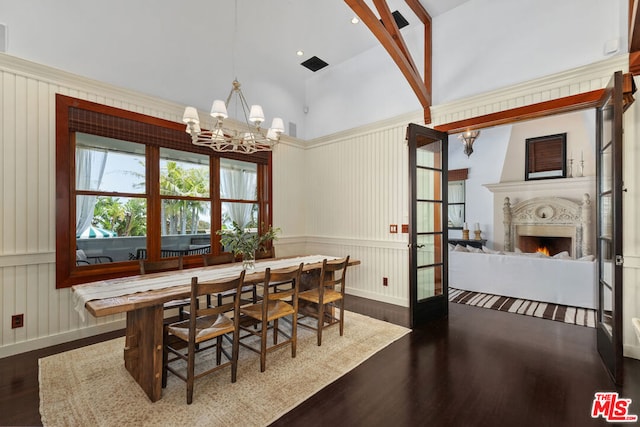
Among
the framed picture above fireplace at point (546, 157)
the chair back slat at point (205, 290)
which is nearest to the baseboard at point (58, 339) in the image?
the chair back slat at point (205, 290)

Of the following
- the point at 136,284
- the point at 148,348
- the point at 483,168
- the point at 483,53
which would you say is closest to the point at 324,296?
the point at 148,348

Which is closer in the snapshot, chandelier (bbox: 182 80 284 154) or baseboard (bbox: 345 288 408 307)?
chandelier (bbox: 182 80 284 154)

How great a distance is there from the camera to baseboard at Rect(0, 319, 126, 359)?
276 cm

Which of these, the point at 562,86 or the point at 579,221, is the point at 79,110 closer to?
the point at 562,86

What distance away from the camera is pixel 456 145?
7.96m

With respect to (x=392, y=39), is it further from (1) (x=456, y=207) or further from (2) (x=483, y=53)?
(1) (x=456, y=207)

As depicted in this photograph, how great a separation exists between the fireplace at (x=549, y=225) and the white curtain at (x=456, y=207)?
3.83ft

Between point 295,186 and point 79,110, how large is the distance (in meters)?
3.30

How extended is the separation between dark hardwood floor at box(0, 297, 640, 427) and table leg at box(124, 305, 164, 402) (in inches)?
23.9

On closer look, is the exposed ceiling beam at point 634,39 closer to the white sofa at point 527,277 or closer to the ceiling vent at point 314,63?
the white sofa at point 527,277

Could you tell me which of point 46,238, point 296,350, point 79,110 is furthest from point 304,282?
point 79,110

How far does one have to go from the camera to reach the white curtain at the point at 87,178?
128 inches

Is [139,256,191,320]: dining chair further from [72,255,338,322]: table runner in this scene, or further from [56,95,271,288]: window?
[56,95,271,288]: window

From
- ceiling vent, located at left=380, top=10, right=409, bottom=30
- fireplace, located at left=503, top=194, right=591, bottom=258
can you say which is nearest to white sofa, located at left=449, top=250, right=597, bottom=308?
fireplace, located at left=503, top=194, right=591, bottom=258
